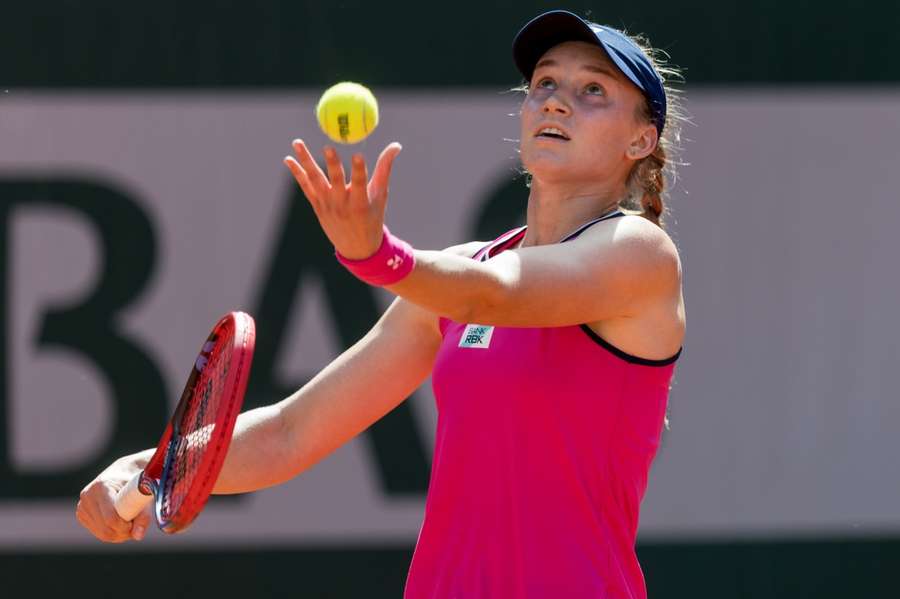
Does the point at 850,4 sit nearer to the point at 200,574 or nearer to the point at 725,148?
the point at 725,148

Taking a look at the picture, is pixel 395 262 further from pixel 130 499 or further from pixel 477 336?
pixel 130 499

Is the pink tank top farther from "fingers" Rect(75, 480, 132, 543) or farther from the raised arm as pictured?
"fingers" Rect(75, 480, 132, 543)

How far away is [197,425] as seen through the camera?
2.43 m

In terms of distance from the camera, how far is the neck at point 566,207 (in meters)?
2.45

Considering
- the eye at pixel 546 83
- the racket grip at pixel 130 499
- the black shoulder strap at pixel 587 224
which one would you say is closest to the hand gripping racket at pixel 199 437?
the racket grip at pixel 130 499

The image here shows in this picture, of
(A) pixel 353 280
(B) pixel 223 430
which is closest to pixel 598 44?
(B) pixel 223 430

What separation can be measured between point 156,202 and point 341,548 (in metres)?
1.27

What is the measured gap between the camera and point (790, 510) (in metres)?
4.59

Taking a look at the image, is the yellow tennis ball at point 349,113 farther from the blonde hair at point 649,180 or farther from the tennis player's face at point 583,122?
the blonde hair at point 649,180

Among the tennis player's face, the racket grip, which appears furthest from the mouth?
the racket grip

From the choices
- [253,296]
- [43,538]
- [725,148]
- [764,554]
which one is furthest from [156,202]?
[764,554]

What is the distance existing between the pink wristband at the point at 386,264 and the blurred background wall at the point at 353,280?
260cm

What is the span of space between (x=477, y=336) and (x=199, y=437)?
495mm

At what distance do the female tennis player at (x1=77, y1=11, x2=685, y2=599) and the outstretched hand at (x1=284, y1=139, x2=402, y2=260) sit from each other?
0.05 m
